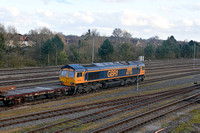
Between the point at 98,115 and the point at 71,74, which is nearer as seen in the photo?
the point at 98,115

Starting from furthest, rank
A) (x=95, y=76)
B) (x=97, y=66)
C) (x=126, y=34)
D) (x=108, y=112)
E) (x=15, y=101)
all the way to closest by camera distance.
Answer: (x=126, y=34)
(x=97, y=66)
(x=95, y=76)
(x=15, y=101)
(x=108, y=112)

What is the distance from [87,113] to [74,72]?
288 inches

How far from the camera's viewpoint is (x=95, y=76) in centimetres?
2514

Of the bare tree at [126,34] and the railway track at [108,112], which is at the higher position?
the bare tree at [126,34]

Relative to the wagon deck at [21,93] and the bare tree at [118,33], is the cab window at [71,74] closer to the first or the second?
the wagon deck at [21,93]

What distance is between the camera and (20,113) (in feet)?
51.2

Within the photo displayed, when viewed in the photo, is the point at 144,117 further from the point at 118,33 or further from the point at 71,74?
the point at 118,33

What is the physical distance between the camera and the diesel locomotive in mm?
22859

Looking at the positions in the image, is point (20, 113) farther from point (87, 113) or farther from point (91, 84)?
point (91, 84)

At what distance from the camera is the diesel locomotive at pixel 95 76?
75.0 ft

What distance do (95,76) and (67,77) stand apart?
3.71m

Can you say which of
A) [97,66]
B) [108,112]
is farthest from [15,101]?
[97,66]

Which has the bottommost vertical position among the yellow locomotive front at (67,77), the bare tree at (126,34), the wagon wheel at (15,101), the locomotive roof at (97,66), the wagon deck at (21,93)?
the wagon wheel at (15,101)

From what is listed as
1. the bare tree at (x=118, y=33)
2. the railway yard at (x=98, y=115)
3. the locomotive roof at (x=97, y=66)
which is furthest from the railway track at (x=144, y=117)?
the bare tree at (x=118, y=33)
